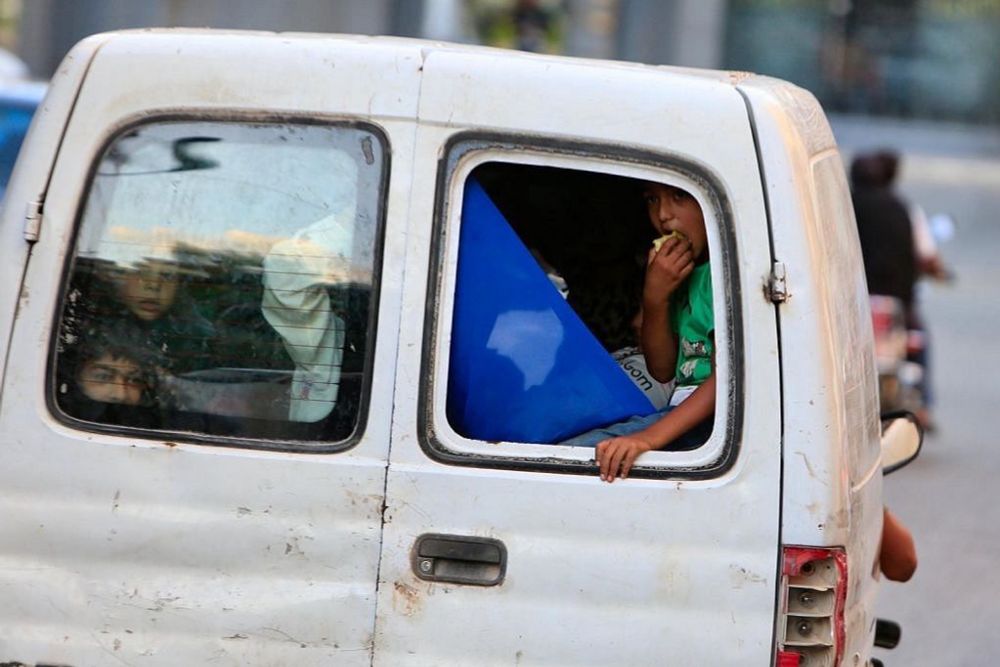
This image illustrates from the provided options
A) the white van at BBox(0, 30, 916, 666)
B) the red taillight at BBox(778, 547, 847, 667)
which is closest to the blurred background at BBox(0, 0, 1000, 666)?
the red taillight at BBox(778, 547, 847, 667)

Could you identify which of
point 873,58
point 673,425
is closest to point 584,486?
point 673,425

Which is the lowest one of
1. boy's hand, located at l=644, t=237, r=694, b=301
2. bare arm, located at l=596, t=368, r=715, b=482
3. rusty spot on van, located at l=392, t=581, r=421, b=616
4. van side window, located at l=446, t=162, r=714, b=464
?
rusty spot on van, located at l=392, t=581, r=421, b=616

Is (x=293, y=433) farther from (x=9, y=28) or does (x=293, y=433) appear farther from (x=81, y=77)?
(x=9, y=28)

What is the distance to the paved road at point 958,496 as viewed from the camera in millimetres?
6699

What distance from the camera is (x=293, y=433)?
3.29m

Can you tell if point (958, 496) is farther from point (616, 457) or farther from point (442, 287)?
point (442, 287)

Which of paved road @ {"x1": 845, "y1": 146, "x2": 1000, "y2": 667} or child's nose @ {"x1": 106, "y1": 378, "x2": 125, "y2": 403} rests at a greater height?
paved road @ {"x1": 845, "y1": 146, "x2": 1000, "y2": 667}

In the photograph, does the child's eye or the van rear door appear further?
the child's eye

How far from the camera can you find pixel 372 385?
10.6ft

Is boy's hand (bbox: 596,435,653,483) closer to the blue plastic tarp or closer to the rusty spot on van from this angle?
the blue plastic tarp

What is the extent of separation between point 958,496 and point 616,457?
21.9ft

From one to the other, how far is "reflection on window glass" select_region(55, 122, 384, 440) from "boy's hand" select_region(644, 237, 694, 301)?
2.19 feet

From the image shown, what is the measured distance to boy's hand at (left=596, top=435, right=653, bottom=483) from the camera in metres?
3.20

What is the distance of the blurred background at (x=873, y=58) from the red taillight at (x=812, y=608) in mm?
6362
